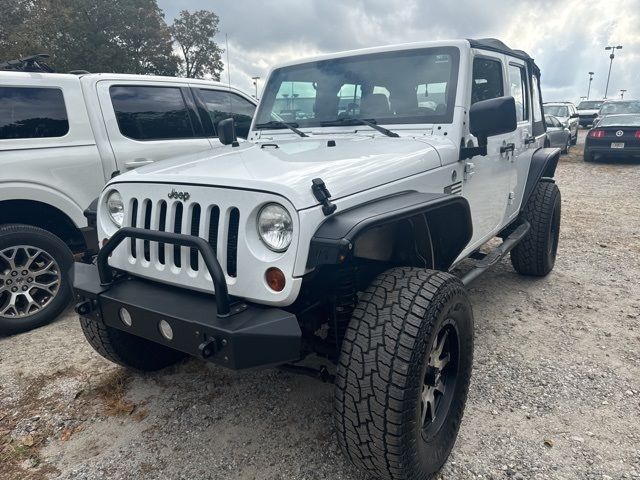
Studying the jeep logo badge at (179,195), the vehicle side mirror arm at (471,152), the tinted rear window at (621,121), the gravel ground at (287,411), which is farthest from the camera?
the tinted rear window at (621,121)

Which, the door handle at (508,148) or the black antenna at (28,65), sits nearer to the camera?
the door handle at (508,148)

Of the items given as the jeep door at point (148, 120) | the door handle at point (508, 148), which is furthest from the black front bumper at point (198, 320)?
the door handle at point (508, 148)

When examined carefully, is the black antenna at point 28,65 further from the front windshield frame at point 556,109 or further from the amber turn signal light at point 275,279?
the front windshield frame at point 556,109

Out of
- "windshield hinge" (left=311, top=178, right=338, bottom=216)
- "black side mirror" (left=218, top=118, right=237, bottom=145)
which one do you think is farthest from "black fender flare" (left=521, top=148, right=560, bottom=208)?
"windshield hinge" (left=311, top=178, right=338, bottom=216)

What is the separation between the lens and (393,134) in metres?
2.95

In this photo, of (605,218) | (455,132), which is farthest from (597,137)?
(455,132)

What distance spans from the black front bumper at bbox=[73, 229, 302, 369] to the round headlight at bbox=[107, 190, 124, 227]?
325 mm

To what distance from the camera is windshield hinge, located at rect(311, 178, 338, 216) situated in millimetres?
1899

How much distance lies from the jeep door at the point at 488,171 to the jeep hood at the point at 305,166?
474mm

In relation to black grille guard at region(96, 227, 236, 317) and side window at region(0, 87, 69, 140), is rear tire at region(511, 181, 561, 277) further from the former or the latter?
side window at region(0, 87, 69, 140)

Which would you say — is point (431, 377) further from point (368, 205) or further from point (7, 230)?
point (7, 230)

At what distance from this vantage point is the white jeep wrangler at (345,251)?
1866 mm

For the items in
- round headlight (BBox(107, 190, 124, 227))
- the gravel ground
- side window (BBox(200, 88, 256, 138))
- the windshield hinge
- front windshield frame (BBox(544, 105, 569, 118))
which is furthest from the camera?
front windshield frame (BBox(544, 105, 569, 118))

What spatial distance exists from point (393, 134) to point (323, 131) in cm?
52
